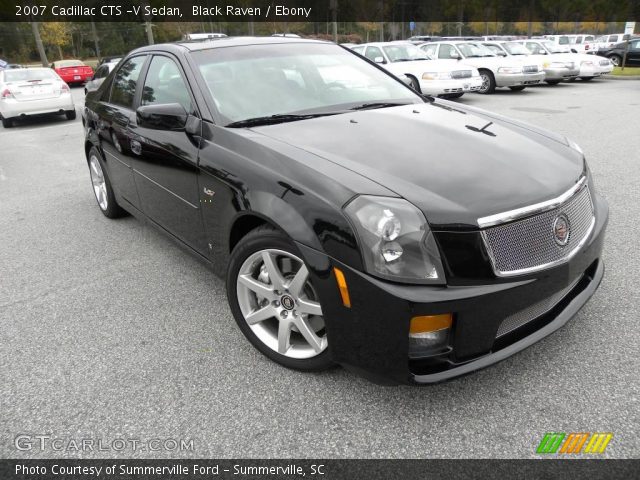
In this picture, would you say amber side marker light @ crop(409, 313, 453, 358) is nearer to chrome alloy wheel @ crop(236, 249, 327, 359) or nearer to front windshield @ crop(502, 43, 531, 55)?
chrome alloy wheel @ crop(236, 249, 327, 359)

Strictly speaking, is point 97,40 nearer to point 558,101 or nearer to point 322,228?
point 558,101

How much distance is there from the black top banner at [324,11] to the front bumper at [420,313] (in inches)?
1448

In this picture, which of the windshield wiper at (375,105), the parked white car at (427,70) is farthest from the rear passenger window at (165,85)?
the parked white car at (427,70)

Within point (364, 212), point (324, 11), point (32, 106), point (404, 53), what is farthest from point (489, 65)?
point (324, 11)

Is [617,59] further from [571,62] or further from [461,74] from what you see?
[461,74]

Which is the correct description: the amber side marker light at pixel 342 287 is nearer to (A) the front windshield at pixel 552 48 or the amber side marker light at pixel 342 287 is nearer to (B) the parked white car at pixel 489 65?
(B) the parked white car at pixel 489 65

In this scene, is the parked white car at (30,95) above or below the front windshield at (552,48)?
below

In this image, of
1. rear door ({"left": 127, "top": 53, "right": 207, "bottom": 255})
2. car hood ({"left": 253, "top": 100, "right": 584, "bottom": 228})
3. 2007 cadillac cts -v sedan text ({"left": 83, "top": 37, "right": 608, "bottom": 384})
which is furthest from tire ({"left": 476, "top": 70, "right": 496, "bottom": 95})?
rear door ({"left": 127, "top": 53, "right": 207, "bottom": 255})

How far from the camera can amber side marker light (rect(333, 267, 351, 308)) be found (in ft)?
6.88

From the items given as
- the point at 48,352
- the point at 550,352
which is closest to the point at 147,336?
the point at 48,352

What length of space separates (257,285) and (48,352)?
132 centimetres

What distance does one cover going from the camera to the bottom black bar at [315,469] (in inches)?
76.9

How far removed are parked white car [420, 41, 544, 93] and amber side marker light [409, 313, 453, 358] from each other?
43.6ft

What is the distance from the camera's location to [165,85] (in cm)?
353
